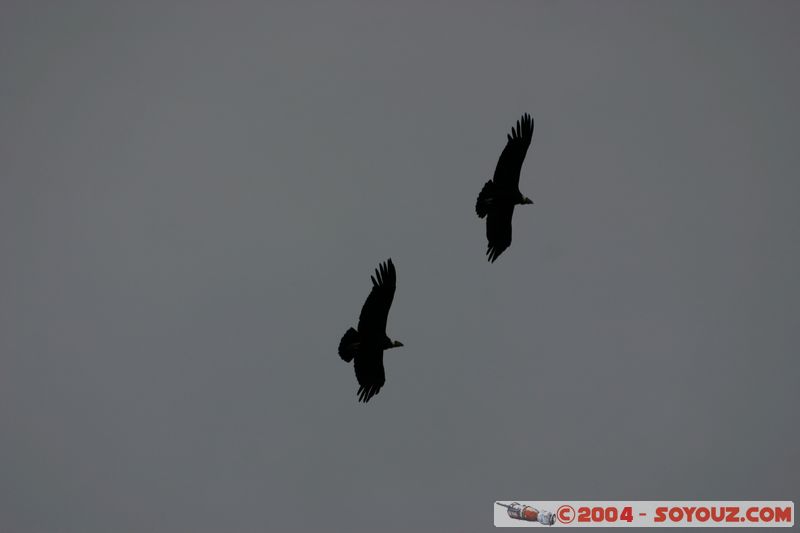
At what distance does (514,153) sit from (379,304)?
5309mm

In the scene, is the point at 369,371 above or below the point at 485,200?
below

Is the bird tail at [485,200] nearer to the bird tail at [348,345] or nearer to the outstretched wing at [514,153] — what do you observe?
the outstretched wing at [514,153]

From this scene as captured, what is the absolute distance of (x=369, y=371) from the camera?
3638 centimetres

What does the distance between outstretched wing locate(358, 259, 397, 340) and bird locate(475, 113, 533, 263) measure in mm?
3888

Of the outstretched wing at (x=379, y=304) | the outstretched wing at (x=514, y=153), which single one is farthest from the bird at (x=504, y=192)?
the outstretched wing at (x=379, y=304)

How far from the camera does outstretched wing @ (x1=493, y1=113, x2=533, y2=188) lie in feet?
119

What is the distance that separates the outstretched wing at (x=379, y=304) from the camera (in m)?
34.2

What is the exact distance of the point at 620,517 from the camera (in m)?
51.2

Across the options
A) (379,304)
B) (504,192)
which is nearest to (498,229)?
Result: (504,192)

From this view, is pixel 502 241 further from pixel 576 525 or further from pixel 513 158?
pixel 576 525

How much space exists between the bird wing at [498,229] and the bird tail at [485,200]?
427mm

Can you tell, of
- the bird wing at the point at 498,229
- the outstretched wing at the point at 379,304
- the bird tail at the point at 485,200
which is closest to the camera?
the outstretched wing at the point at 379,304

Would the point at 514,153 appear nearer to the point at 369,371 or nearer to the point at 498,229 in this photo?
the point at 498,229

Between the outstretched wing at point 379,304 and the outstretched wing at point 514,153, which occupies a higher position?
the outstretched wing at point 514,153
